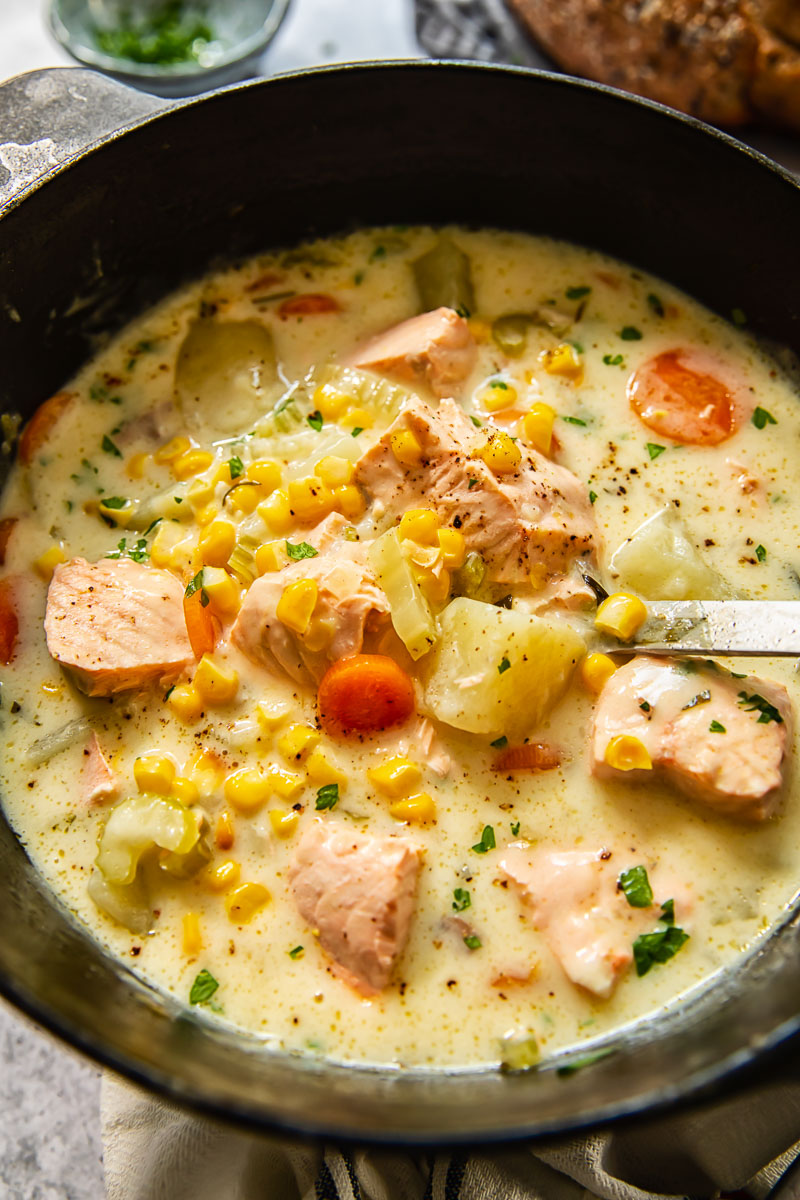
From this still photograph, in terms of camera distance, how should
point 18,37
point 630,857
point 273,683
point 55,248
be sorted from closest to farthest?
point 630,857 < point 273,683 < point 55,248 < point 18,37

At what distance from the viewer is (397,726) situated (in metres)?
2.75

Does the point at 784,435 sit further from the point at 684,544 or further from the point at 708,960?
the point at 708,960

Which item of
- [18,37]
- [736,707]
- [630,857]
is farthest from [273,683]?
[18,37]

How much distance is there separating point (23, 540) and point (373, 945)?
63.1 inches

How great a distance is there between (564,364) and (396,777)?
1460 millimetres

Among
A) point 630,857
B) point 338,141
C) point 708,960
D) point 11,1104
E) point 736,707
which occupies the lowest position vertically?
point 11,1104

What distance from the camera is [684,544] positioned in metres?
2.99

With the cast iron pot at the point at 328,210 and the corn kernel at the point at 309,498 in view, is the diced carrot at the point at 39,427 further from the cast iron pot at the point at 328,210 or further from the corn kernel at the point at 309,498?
the corn kernel at the point at 309,498

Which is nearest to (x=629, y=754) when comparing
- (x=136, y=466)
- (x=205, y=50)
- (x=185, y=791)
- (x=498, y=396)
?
(x=185, y=791)

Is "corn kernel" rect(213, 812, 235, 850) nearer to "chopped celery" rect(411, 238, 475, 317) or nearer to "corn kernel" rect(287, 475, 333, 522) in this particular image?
"corn kernel" rect(287, 475, 333, 522)

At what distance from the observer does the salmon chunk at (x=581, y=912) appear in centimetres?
246

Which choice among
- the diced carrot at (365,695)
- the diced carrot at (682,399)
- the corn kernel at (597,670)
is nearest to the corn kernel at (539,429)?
the diced carrot at (682,399)

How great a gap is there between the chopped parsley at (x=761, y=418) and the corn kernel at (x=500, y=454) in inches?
34.0

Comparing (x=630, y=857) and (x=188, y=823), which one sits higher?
(x=188, y=823)
